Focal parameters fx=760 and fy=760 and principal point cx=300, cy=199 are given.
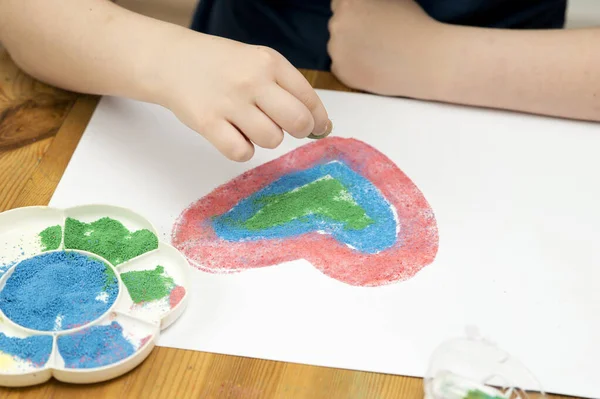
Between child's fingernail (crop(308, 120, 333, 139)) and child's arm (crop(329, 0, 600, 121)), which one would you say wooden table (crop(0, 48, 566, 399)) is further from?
child's arm (crop(329, 0, 600, 121))

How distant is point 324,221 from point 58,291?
23cm

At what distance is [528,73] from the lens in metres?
0.78

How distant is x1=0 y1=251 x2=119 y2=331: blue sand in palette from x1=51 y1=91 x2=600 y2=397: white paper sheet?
0.20 ft

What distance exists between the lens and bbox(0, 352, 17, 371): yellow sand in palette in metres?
0.52

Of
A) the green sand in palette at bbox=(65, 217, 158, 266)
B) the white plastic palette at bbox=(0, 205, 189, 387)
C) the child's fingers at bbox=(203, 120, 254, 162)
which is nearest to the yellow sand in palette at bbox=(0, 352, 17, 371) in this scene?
the white plastic palette at bbox=(0, 205, 189, 387)

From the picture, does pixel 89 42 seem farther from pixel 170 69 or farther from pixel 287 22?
pixel 287 22

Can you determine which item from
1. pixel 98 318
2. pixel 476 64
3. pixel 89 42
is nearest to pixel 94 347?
pixel 98 318

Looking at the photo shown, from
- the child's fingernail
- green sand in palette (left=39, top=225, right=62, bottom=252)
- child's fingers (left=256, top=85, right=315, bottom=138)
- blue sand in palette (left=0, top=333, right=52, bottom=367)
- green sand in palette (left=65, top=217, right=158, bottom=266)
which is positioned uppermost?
child's fingers (left=256, top=85, right=315, bottom=138)

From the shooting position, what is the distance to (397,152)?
2.40 ft

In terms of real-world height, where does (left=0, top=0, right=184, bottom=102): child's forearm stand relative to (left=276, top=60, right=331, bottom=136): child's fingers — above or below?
below

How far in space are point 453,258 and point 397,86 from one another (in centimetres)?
23

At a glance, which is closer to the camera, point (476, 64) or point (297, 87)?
point (297, 87)

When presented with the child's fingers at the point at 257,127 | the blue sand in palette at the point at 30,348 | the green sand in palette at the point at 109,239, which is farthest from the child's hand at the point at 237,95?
the blue sand in palette at the point at 30,348

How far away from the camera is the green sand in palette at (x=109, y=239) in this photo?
59 centimetres
